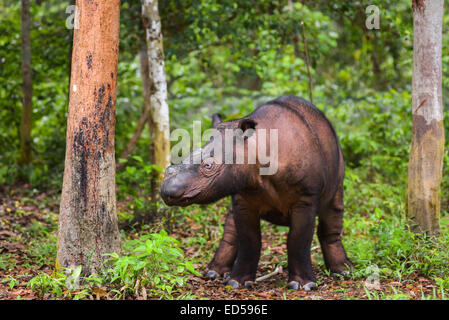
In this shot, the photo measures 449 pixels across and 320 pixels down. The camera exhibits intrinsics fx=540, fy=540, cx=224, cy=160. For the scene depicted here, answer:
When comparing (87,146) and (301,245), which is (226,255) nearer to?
(301,245)

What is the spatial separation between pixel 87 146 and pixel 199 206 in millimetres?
4196

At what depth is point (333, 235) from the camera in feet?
20.8

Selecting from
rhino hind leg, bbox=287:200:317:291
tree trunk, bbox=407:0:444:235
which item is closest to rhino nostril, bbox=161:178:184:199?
rhino hind leg, bbox=287:200:317:291

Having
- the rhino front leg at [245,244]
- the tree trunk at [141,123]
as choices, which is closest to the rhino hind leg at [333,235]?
the rhino front leg at [245,244]

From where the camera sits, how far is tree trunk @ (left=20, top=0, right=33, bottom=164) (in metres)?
9.77

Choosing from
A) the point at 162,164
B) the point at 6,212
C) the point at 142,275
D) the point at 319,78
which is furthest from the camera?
the point at 319,78

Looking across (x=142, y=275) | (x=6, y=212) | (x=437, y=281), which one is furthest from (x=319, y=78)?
(x=142, y=275)

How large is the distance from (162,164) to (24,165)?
3971mm

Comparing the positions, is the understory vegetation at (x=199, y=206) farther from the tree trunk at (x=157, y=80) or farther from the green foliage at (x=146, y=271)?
the tree trunk at (x=157, y=80)

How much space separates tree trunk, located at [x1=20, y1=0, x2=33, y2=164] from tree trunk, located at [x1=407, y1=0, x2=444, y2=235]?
22.5 ft

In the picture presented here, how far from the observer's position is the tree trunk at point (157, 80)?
7.73m

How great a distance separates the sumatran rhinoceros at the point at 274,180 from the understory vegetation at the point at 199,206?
1.29ft

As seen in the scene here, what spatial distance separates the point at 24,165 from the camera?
10.5 meters
